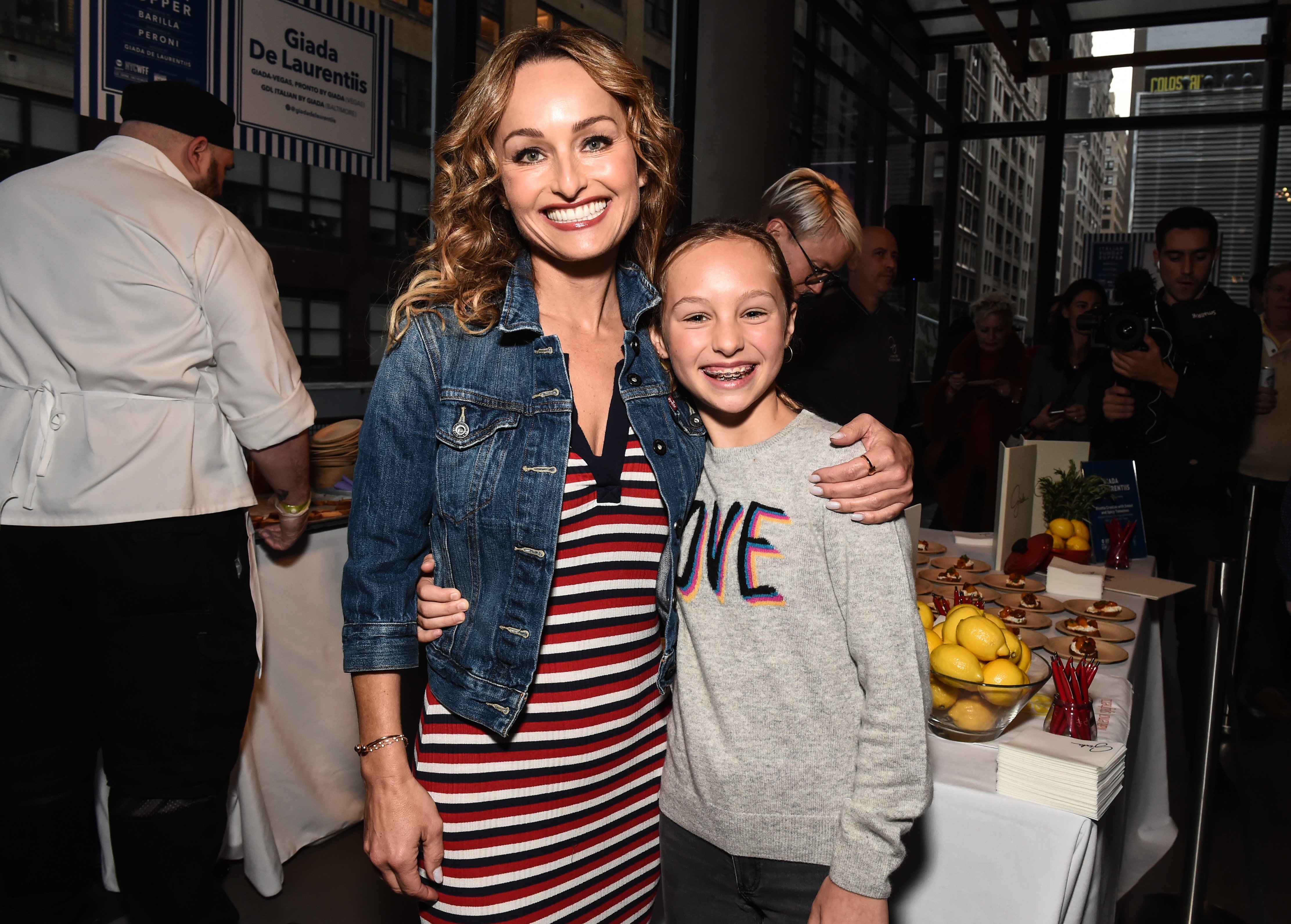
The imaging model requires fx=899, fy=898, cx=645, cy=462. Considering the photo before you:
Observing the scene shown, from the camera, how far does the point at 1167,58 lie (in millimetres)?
5953

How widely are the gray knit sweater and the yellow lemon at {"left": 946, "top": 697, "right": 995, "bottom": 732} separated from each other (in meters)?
0.33

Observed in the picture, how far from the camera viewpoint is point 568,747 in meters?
1.10

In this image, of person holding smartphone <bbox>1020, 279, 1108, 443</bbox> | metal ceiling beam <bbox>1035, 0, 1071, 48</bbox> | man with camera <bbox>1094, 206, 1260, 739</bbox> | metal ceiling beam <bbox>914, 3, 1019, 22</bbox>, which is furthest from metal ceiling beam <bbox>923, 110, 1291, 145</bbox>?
man with camera <bbox>1094, 206, 1260, 739</bbox>

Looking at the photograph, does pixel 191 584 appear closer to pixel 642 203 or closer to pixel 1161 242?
pixel 642 203

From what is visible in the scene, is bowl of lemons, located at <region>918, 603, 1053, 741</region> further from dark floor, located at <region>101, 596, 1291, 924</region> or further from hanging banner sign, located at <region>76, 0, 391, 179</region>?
hanging banner sign, located at <region>76, 0, 391, 179</region>

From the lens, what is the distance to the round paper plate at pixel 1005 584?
2.12 m

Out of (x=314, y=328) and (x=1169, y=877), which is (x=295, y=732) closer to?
(x=314, y=328)

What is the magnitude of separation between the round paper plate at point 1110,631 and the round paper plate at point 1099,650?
0.06 ft

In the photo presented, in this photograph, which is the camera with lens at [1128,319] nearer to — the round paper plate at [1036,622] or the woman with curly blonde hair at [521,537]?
the round paper plate at [1036,622]

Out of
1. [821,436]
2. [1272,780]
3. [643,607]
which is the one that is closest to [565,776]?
[643,607]

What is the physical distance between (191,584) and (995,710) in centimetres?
157

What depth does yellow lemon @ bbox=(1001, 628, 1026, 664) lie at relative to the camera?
1354 millimetres

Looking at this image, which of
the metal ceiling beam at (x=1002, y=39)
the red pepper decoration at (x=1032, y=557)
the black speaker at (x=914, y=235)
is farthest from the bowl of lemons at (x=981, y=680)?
the black speaker at (x=914, y=235)

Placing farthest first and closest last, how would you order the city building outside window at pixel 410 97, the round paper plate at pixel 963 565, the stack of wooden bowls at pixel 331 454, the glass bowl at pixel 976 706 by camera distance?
the city building outside window at pixel 410 97
the stack of wooden bowls at pixel 331 454
the round paper plate at pixel 963 565
the glass bowl at pixel 976 706
